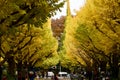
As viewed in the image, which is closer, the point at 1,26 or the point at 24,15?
the point at 1,26

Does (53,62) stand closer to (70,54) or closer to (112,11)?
(70,54)

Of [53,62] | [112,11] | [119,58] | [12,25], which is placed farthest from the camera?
[53,62]

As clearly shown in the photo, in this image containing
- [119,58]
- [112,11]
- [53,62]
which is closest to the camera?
[112,11]

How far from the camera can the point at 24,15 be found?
17062mm

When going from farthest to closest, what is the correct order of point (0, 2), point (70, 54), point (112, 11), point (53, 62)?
point (53, 62) < point (70, 54) < point (112, 11) < point (0, 2)

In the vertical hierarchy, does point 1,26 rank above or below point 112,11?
below

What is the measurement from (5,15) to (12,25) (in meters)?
1.96

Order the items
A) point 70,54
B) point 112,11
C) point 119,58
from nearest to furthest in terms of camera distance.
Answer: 1. point 112,11
2. point 119,58
3. point 70,54

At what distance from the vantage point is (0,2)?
1486 centimetres

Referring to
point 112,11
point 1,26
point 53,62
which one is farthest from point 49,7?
point 53,62

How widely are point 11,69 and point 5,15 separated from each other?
19037 mm

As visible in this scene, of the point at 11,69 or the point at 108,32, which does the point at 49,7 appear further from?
the point at 11,69

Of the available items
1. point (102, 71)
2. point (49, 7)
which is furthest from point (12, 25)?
point (102, 71)

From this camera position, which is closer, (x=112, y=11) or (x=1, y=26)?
(x=1, y=26)
